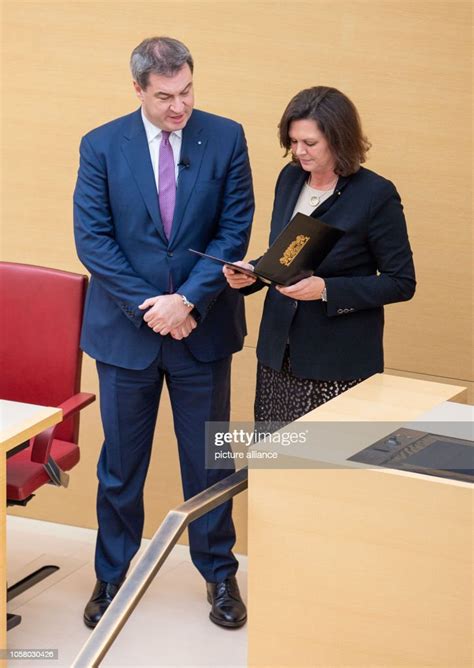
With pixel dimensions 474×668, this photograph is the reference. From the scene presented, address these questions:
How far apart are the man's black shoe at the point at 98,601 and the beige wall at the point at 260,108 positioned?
73 centimetres

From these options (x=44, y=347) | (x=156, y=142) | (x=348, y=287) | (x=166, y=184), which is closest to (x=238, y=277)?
(x=348, y=287)

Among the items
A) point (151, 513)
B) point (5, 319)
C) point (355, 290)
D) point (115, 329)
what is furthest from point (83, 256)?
point (151, 513)

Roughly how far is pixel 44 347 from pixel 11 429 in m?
0.71

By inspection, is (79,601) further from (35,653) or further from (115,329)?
(115,329)

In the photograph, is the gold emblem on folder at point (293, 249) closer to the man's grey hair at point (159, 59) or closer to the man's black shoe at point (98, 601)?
the man's grey hair at point (159, 59)

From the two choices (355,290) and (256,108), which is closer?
(355,290)

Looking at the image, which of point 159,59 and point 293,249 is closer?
point 293,249

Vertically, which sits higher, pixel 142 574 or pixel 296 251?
pixel 296 251

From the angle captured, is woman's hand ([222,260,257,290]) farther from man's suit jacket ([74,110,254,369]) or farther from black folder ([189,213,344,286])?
man's suit jacket ([74,110,254,369])

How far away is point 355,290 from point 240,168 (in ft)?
1.93

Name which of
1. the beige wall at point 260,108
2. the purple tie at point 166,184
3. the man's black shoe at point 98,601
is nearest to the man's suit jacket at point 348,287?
the purple tie at point 166,184

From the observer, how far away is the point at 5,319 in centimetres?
369

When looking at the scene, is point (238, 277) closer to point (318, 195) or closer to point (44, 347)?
point (318, 195)

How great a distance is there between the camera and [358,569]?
2148mm
